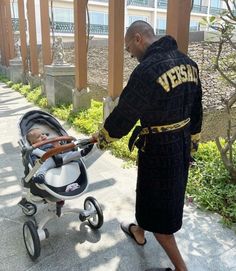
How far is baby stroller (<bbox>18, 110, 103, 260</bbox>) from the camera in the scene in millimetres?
2332

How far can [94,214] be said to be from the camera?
2.76 metres

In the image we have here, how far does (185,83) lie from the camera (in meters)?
1.95

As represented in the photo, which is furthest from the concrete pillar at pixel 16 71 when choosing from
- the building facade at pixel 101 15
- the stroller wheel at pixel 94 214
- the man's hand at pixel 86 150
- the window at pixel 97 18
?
the window at pixel 97 18

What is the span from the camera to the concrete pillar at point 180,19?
12.7ft

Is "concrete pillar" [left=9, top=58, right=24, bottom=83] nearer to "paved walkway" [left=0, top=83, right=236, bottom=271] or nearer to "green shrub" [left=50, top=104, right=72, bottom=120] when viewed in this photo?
"green shrub" [left=50, top=104, right=72, bottom=120]

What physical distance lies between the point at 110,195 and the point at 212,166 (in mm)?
1276

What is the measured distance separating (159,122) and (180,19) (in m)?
2.42

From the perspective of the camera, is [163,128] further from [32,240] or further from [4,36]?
[4,36]

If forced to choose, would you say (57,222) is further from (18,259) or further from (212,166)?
(212,166)

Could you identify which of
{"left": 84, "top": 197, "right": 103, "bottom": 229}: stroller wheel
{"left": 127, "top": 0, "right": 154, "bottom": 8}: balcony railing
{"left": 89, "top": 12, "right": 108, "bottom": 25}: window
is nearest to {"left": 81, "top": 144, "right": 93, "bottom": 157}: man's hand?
{"left": 84, "top": 197, "right": 103, "bottom": 229}: stroller wheel

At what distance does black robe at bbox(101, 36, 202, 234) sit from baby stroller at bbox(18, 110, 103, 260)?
1.57 feet

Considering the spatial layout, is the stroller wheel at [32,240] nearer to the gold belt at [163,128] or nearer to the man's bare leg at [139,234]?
the man's bare leg at [139,234]

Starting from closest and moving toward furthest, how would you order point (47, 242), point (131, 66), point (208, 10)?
point (47, 242) < point (131, 66) < point (208, 10)

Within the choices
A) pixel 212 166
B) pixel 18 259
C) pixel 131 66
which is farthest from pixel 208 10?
pixel 18 259
